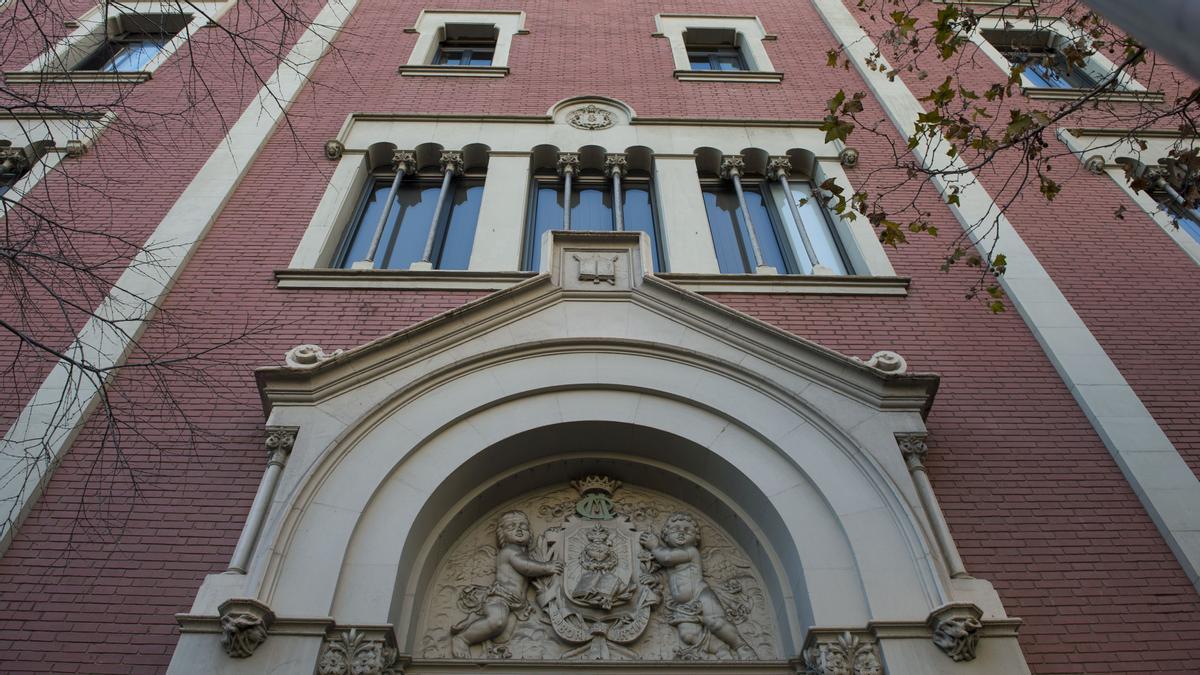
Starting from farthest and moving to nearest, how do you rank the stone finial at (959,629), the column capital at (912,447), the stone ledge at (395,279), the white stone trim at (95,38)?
the white stone trim at (95,38), the stone ledge at (395,279), the column capital at (912,447), the stone finial at (959,629)

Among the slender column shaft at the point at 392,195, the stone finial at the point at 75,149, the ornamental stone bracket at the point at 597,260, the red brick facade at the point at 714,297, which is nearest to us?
the red brick facade at the point at 714,297

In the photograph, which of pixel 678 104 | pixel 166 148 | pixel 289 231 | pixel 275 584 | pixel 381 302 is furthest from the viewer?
pixel 678 104

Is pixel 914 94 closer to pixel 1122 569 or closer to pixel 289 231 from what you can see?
pixel 1122 569

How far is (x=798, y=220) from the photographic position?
1044cm

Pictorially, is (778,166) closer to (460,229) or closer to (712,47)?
(460,229)

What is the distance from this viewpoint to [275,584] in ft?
18.8

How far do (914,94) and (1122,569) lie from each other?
830cm

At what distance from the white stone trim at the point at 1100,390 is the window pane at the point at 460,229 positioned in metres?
5.30

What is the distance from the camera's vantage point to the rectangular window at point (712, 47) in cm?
1486

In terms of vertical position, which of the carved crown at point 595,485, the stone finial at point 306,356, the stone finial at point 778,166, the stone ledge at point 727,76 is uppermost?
the stone ledge at point 727,76

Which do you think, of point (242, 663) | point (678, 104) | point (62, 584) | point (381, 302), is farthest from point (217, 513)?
point (678, 104)

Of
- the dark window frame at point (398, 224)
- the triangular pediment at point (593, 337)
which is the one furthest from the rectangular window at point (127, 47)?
the triangular pediment at point (593, 337)

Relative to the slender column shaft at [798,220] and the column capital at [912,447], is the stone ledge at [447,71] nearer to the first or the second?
the slender column shaft at [798,220]

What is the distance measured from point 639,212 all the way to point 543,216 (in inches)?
49.2
